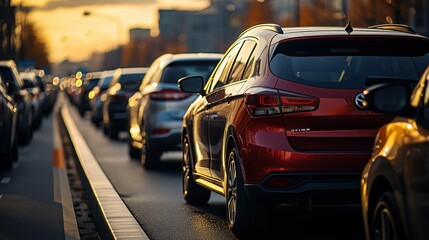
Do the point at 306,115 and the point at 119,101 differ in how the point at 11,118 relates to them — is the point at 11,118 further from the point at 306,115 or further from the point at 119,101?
the point at 306,115

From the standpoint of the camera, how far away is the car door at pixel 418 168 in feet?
19.1

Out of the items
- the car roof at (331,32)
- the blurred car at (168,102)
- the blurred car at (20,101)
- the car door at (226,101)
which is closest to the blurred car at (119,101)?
the blurred car at (20,101)

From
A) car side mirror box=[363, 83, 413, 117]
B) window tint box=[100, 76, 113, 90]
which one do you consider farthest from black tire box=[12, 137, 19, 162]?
window tint box=[100, 76, 113, 90]

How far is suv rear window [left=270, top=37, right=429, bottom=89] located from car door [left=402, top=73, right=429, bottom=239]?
292cm

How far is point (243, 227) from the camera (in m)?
9.42

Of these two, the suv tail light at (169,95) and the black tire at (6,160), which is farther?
the black tire at (6,160)

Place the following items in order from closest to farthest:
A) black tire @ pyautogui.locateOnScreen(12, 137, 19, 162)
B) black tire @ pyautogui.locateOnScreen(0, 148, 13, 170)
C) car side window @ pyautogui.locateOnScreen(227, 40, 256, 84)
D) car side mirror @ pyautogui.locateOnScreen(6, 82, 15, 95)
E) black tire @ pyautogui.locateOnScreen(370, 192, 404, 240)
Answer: black tire @ pyautogui.locateOnScreen(370, 192, 404, 240), car side window @ pyautogui.locateOnScreen(227, 40, 256, 84), black tire @ pyautogui.locateOnScreen(0, 148, 13, 170), black tire @ pyautogui.locateOnScreen(12, 137, 19, 162), car side mirror @ pyautogui.locateOnScreen(6, 82, 15, 95)

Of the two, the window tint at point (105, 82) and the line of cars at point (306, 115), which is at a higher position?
the line of cars at point (306, 115)

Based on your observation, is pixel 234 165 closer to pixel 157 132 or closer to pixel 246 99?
pixel 246 99

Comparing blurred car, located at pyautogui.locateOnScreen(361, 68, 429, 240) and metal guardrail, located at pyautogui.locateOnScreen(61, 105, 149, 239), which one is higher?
blurred car, located at pyautogui.locateOnScreen(361, 68, 429, 240)

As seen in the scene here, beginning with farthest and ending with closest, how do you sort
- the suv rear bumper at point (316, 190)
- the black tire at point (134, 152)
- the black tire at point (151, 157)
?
the black tire at point (134, 152), the black tire at point (151, 157), the suv rear bumper at point (316, 190)

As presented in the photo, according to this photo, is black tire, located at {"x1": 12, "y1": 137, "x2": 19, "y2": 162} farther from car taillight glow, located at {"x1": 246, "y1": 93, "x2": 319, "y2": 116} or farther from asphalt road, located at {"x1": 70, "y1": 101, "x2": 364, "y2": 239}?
car taillight glow, located at {"x1": 246, "y1": 93, "x2": 319, "y2": 116}

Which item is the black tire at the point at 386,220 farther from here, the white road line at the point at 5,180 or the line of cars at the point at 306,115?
the white road line at the point at 5,180

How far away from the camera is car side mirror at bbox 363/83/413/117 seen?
20.5 feet
